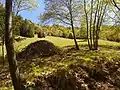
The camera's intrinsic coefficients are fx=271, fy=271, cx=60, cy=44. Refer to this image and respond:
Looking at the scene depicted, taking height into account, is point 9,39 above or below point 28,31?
above

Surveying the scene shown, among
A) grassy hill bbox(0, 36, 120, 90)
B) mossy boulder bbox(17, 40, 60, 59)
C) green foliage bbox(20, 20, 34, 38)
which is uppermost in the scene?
green foliage bbox(20, 20, 34, 38)

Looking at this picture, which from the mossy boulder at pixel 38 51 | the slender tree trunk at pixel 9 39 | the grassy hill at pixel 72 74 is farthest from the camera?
the mossy boulder at pixel 38 51

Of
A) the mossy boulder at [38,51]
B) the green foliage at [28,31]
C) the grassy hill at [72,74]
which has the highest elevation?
the green foliage at [28,31]

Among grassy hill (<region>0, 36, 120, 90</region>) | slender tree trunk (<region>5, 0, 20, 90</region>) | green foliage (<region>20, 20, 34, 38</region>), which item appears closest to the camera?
slender tree trunk (<region>5, 0, 20, 90</region>)

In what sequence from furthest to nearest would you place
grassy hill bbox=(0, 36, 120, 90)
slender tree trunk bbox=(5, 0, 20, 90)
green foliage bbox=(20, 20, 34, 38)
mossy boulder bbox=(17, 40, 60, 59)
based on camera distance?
1. green foliage bbox=(20, 20, 34, 38)
2. mossy boulder bbox=(17, 40, 60, 59)
3. grassy hill bbox=(0, 36, 120, 90)
4. slender tree trunk bbox=(5, 0, 20, 90)

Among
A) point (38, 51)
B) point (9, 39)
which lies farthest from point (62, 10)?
point (9, 39)

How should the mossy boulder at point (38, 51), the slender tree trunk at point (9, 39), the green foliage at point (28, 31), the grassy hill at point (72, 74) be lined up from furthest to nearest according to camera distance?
1. the green foliage at point (28, 31)
2. the mossy boulder at point (38, 51)
3. the grassy hill at point (72, 74)
4. the slender tree trunk at point (9, 39)

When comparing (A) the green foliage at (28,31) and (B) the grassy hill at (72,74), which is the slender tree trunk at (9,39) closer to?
(B) the grassy hill at (72,74)

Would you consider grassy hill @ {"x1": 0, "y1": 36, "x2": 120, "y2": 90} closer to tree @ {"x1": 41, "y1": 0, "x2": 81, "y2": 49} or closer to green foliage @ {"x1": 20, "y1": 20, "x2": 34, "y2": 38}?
tree @ {"x1": 41, "y1": 0, "x2": 81, "y2": 49}

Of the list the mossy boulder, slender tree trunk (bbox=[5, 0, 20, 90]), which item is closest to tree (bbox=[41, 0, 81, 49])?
the mossy boulder

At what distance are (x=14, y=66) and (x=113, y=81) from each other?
17.3 ft

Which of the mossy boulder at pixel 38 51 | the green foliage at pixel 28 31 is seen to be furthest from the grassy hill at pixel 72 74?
the green foliage at pixel 28 31

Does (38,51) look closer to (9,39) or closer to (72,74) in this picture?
(72,74)

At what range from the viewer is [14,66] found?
787 cm
